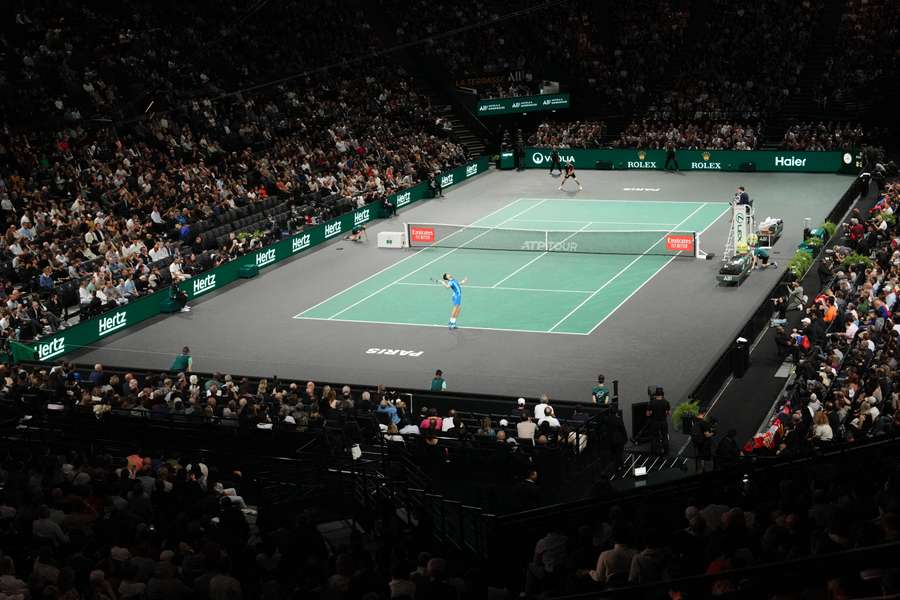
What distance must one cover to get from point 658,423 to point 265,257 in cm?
2225

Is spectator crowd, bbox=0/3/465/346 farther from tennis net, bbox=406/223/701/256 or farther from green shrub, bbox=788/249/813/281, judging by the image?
green shrub, bbox=788/249/813/281

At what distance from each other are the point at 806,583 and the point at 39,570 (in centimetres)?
792

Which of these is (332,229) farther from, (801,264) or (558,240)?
(801,264)

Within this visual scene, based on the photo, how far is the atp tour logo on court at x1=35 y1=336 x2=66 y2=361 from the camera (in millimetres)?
31969

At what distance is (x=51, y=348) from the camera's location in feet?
107

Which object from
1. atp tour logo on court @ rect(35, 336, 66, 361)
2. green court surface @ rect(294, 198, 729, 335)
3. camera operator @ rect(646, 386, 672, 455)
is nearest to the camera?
camera operator @ rect(646, 386, 672, 455)

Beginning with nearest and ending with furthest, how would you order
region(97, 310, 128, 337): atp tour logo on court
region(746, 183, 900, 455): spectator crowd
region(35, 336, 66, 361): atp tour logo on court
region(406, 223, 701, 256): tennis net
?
1. region(746, 183, 900, 455): spectator crowd
2. region(35, 336, 66, 361): atp tour logo on court
3. region(97, 310, 128, 337): atp tour logo on court
4. region(406, 223, 701, 256): tennis net

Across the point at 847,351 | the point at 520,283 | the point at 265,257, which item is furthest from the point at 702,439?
the point at 265,257

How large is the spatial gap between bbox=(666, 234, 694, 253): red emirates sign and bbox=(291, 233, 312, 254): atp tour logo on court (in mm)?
13907

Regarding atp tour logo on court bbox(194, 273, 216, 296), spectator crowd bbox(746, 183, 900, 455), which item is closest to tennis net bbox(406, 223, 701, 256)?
spectator crowd bbox(746, 183, 900, 455)

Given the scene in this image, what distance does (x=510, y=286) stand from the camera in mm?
38750

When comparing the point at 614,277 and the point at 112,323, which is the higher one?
the point at 614,277

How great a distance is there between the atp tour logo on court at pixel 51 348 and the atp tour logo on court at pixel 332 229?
15.9m

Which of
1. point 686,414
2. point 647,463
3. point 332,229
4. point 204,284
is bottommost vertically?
point 647,463
